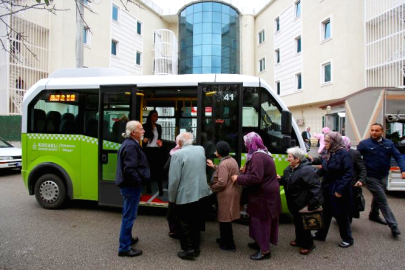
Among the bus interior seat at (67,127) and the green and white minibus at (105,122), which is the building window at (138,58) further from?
the bus interior seat at (67,127)

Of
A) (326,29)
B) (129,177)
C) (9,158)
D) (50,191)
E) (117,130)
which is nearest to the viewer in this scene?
(129,177)

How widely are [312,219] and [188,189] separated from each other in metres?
1.80

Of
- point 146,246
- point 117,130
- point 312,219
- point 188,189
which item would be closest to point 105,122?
point 117,130

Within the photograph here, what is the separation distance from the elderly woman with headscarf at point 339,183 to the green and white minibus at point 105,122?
0.78 metres

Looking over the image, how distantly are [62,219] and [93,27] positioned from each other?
1791 centimetres

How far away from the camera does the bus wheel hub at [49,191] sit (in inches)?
237

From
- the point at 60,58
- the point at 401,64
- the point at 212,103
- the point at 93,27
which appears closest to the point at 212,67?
the point at 93,27

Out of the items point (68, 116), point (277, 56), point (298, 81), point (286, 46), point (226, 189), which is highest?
point (286, 46)

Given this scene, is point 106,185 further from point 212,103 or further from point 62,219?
point 212,103

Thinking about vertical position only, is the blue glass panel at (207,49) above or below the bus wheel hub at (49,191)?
above

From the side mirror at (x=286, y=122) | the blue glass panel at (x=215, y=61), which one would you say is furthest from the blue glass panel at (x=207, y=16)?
the side mirror at (x=286, y=122)

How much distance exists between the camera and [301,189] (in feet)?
13.2

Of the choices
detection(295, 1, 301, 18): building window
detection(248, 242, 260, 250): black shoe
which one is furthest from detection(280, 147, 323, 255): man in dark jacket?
detection(295, 1, 301, 18): building window

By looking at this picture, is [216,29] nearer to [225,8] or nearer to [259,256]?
[225,8]
